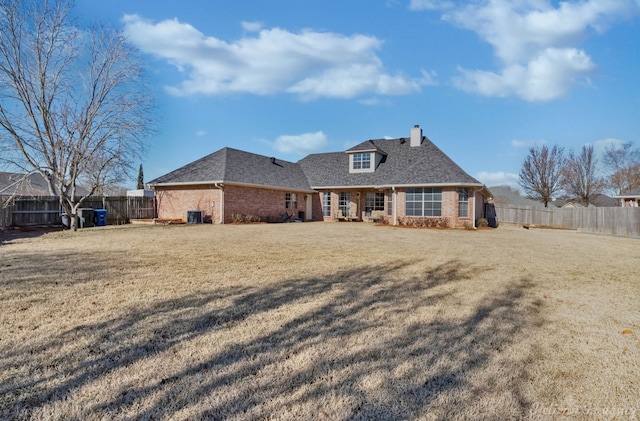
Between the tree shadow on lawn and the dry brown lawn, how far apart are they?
0.01m

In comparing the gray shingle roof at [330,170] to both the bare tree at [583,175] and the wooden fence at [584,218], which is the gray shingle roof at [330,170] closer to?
the wooden fence at [584,218]

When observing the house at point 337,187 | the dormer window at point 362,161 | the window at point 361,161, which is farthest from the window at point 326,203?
the window at point 361,161

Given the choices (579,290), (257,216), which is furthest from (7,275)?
(257,216)

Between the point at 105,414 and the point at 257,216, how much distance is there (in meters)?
20.6

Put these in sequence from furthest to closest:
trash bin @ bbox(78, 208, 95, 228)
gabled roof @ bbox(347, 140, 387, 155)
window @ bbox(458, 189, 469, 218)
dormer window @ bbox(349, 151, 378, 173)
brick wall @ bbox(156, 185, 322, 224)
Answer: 1. dormer window @ bbox(349, 151, 378, 173)
2. gabled roof @ bbox(347, 140, 387, 155)
3. brick wall @ bbox(156, 185, 322, 224)
4. window @ bbox(458, 189, 469, 218)
5. trash bin @ bbox(78, 208, 95, 228)

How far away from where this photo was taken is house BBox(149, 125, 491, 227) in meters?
20.5

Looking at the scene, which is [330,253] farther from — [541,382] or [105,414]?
[105,414]

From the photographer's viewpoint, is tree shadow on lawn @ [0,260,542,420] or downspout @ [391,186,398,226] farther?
downspout @ [391,186,398,226]

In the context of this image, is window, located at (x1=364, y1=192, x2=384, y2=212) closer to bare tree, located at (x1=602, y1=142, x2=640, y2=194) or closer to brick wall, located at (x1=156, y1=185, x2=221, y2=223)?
brick wall, located at (x1=156, y1=185, x2=221, y2=223)

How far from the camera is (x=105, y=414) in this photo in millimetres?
2246

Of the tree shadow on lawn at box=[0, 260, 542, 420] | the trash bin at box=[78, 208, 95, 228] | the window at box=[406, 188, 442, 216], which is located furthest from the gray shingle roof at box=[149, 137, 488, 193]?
the tree shadow on lawn at box=[0, 260, 542, 420]

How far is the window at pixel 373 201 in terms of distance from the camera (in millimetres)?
25405

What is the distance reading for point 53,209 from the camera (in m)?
17.9

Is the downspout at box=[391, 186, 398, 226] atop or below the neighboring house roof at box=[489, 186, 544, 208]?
below
